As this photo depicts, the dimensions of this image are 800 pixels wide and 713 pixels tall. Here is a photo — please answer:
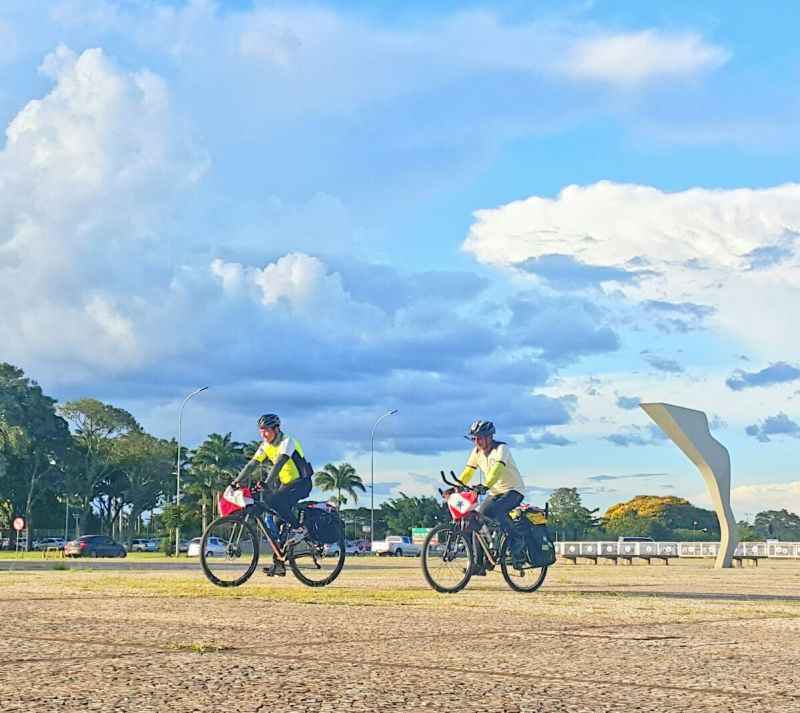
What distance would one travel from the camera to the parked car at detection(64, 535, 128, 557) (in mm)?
62094

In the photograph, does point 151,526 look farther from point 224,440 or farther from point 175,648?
point 175,648

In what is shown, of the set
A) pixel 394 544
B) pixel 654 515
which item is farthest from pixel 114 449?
pixel 654 515

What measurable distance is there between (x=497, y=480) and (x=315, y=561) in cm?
233

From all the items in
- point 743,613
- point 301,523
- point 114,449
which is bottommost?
point 743,613

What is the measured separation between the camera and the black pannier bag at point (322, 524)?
47.1 feet

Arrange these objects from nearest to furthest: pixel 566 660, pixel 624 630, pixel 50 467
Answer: pixel 566 660
pixel 624 630
pixel 50 467

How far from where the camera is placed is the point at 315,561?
14.4 meters

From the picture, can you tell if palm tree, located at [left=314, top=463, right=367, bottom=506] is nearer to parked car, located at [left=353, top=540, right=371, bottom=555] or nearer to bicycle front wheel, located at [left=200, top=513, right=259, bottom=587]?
parked car, located at [left=353, top=540, right=371, bottom=555]

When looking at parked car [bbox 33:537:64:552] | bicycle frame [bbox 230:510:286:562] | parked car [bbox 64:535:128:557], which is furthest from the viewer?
parked car [bbox 33:537:64:552]

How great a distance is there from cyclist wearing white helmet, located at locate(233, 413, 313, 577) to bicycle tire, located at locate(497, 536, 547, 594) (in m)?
2.27

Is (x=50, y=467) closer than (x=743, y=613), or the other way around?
(x=743, y=613)

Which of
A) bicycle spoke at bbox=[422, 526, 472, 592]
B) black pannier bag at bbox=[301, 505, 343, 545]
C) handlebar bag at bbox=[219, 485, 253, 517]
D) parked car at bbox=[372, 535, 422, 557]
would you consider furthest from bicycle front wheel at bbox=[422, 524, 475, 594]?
parked car at bbox=[372, 535, 422, 557]

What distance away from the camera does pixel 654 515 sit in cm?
15012

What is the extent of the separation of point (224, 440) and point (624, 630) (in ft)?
311
